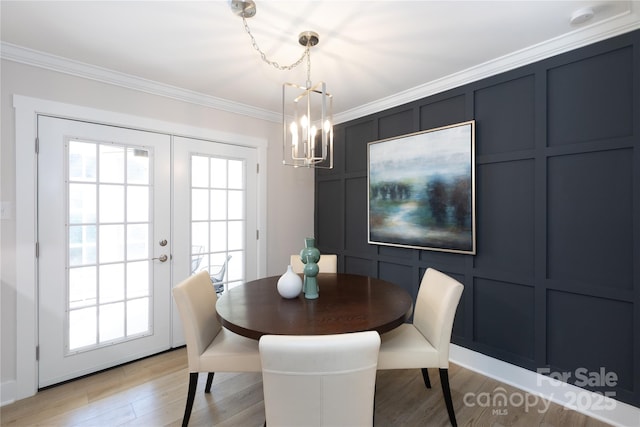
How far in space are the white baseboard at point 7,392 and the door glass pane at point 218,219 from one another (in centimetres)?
140

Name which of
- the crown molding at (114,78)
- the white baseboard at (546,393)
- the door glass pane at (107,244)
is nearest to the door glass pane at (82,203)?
the door glass pane at (107,244)

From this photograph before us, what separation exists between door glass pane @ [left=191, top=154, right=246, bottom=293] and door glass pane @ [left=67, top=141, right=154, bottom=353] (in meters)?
0.42

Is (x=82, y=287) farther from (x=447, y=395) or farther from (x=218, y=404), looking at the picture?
(x=447, y=395)

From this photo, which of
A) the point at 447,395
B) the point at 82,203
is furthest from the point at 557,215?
the point at 82,203

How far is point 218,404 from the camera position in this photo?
2016 millimetres

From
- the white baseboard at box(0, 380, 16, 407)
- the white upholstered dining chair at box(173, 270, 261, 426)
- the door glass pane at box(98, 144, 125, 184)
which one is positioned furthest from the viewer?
the door glass pane at box(98, 144, 125, 184)

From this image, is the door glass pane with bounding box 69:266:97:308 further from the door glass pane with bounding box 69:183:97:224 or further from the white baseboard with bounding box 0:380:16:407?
the white baseboard with bounding box 0:380:16:407

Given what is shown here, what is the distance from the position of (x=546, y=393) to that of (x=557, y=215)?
49.4 inches

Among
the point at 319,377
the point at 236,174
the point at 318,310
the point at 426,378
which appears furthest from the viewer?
the point at 236,174

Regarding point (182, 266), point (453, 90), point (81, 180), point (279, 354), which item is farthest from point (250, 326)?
point (453, 90)

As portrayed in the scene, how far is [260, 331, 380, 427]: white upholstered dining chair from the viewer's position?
1.07 metres

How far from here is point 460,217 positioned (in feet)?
8.11

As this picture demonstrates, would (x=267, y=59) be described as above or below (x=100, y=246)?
above

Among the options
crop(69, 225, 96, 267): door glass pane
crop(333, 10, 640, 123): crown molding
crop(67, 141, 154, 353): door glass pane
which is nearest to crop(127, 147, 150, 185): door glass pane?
crop(67, 141, 154, 353): door glass pane
